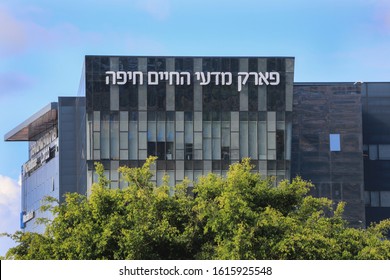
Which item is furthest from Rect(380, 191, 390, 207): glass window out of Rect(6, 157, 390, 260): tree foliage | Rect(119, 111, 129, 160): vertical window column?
Rect(6, 157, 390, 260): tree foliage

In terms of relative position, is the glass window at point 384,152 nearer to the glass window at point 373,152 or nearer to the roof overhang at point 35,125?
the glass window at point 373,152

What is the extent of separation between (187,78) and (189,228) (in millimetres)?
42144

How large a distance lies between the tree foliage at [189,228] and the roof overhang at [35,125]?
57.0 m

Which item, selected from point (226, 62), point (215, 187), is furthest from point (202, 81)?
point (215, 187)

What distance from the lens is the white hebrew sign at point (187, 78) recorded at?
87806mm

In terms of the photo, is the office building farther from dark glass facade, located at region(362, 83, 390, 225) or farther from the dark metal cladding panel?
dark glass facade, located at region(362, 83, 390, 225)

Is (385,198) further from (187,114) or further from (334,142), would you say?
(187,114)

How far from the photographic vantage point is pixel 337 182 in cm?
9650

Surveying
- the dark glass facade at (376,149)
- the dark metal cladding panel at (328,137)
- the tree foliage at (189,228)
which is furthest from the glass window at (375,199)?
the tree foliage at (189,228)

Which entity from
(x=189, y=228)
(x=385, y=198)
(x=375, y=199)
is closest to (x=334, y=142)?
(x=375, y=199)

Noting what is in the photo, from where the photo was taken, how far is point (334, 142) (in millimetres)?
97000

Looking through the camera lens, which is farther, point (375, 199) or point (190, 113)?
point (375, 199)

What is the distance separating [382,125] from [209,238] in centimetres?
5983
